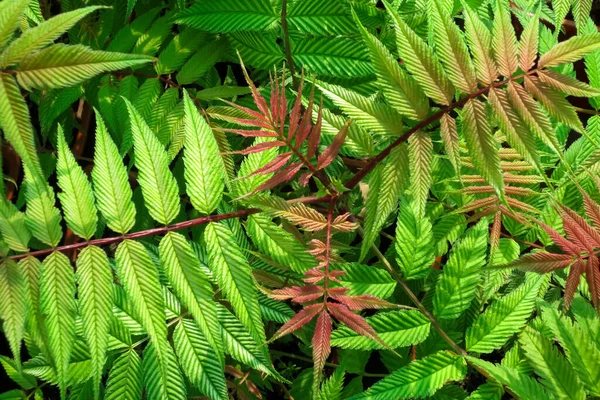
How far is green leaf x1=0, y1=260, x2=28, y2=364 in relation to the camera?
869mm

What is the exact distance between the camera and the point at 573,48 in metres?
0.85

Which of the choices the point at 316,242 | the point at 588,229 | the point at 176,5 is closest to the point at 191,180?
the point at 316,242

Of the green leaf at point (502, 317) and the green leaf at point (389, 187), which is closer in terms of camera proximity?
the green leaf at point (389, 187)

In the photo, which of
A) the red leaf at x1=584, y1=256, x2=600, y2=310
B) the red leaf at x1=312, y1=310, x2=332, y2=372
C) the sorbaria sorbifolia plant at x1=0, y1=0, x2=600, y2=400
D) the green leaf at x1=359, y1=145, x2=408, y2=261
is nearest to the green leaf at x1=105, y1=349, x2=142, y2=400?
the sorbaria sorbifolia plant at x1=0, y1=0, x2=600, y2=400

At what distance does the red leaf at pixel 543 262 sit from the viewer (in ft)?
3.13

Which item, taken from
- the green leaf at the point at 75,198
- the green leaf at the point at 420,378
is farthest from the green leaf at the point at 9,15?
the green leaf at the point at 420,378

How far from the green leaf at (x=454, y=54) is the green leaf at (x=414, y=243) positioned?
35 centimetres

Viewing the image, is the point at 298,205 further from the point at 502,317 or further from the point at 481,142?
the point at 502,317

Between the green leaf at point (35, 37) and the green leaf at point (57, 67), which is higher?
the green leaf at point (35, 37)

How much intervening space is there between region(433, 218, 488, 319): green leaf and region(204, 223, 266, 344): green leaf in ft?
1.23

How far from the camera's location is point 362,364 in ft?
4.17

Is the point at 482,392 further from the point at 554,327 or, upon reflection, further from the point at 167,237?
the point at 167,237

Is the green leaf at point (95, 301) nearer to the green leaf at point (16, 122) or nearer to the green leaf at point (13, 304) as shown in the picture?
the green leaf at point (13, 304)

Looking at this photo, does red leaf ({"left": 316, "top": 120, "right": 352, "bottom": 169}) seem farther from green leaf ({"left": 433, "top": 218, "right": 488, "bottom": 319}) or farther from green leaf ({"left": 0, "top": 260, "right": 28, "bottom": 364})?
green leaf ({"left": 0, "top": 260, "right": 28, "bottom": 364})
